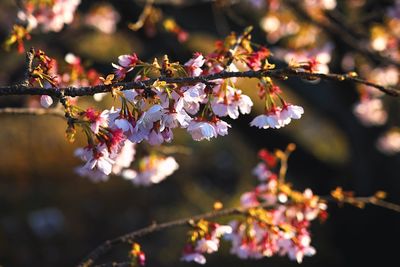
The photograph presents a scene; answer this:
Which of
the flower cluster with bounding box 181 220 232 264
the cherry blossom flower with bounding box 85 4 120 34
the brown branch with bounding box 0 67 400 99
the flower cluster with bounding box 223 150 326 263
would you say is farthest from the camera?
the cherry blossom flower with bounding box 85 4 120 34

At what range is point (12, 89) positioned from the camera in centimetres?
129

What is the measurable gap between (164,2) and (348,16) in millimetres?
2131

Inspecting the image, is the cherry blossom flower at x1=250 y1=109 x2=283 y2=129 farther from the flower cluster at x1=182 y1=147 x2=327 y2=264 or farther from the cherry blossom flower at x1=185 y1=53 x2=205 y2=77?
the flower cluster at x1=182 y1=147 x2=327 y2=264

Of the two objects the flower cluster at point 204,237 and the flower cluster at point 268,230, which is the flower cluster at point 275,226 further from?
the flower cluster at point 204,237

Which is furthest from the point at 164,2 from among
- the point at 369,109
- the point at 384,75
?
the point at 384,75

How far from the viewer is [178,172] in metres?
6.11

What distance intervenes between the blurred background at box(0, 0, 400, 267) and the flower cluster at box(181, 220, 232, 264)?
190cm

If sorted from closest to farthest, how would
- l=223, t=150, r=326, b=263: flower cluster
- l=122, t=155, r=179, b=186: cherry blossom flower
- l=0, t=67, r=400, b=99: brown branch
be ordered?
l=0, t=67, r=400, b=99: brown branch, l=223, t=150, r=326, b=263: flower cluster, l=122, t=155, r=179, b=186: cherry blossom flower

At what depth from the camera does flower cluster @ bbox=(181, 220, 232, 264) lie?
72.6 inches

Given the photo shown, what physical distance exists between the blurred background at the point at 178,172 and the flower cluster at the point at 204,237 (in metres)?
1.90

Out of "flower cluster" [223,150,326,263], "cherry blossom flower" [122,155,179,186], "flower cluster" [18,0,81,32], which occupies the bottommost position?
"cherry blossom flower" [122,155,179,186]

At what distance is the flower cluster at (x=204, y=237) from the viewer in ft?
6.05

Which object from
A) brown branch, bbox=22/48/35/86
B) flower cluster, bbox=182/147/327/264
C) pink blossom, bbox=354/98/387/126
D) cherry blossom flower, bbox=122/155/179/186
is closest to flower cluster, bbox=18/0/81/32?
cherry blossom flower, bbox=122/155/179/186

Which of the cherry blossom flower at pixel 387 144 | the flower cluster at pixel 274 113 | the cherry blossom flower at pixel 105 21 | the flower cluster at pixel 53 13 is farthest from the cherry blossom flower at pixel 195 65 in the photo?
the cherry blossom flower at pixel 105 21
